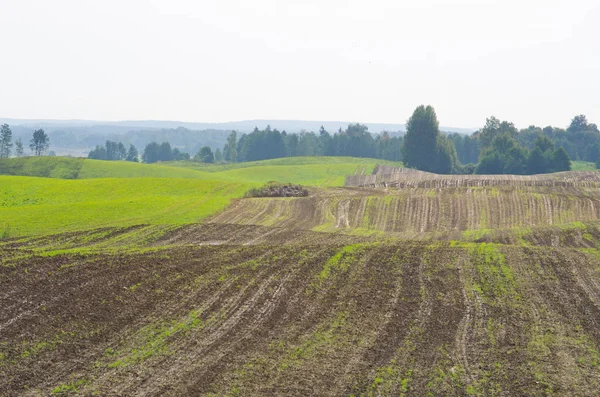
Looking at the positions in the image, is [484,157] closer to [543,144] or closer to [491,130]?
[543,144]

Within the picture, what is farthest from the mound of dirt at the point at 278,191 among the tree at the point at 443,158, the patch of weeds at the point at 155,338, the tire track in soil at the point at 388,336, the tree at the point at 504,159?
the tree at the point at 504,159

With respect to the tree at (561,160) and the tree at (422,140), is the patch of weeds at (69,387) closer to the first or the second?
the tree at (422,140)

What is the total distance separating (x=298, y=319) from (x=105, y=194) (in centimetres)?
5037

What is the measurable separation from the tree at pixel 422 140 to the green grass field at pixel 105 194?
31.1 m

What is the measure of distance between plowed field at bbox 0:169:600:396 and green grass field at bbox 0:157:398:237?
24.3 ft

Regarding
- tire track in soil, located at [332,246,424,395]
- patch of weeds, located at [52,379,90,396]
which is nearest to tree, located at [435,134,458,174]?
tire track in soil, located at [332,246,424,395]

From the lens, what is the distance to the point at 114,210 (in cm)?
5550

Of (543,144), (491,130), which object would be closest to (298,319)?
(543,144)

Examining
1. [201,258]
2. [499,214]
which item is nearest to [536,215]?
[499,214]

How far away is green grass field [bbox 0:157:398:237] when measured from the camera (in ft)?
167

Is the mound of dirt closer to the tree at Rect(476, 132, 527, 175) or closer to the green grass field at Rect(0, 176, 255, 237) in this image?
the green grass field at Rect(0, 176, 255, 237)

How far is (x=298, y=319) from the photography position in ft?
83.1

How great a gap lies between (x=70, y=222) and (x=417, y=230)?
1168 inches

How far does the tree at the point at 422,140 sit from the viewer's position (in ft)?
490
